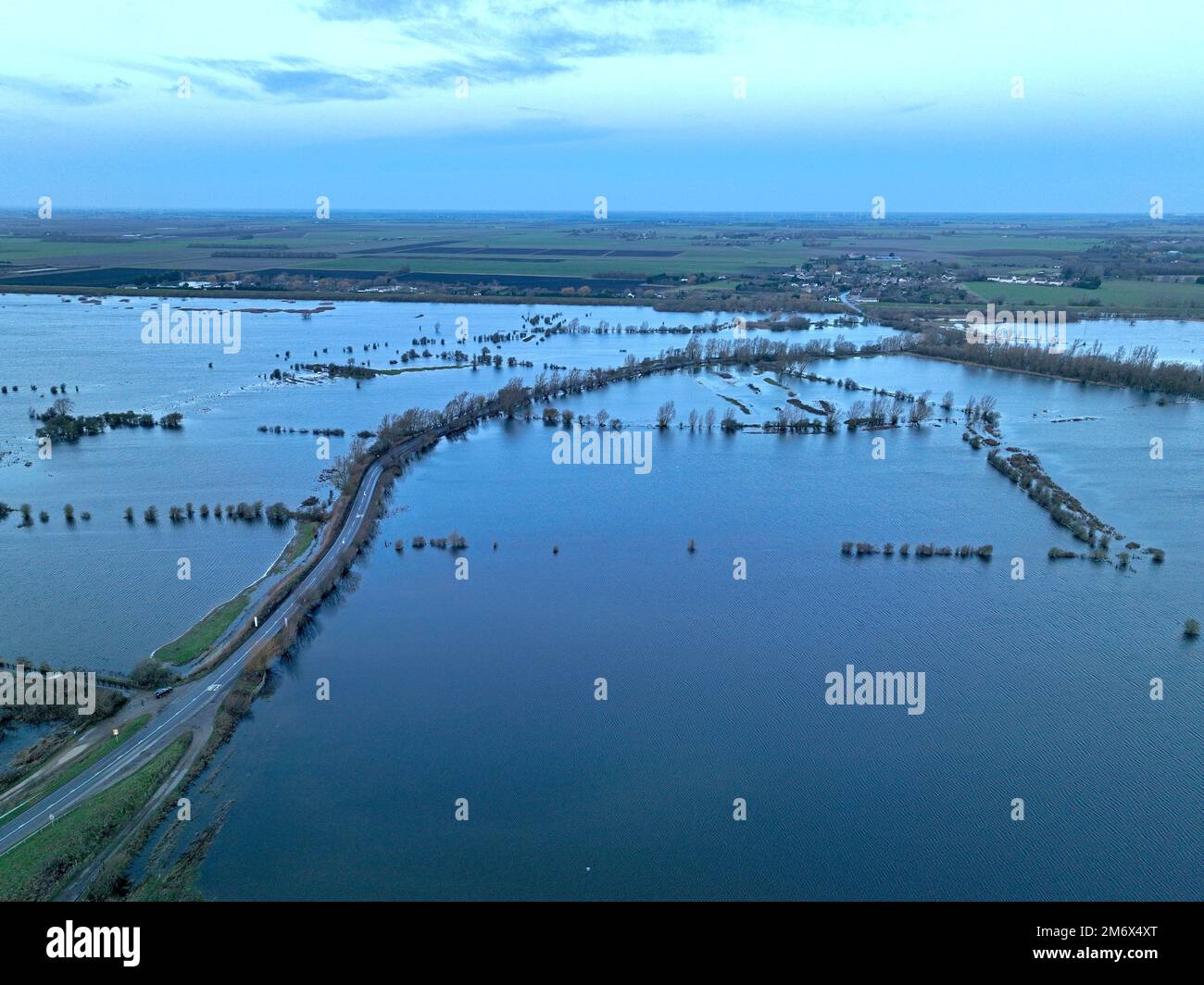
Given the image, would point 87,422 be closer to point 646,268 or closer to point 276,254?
point 646,268

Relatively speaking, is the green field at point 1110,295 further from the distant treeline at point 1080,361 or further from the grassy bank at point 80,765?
the grassy bank at point 80,765

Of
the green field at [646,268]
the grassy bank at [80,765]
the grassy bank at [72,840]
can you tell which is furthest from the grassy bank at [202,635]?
the green field at [646,268]

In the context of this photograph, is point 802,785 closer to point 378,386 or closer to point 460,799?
point 460,799

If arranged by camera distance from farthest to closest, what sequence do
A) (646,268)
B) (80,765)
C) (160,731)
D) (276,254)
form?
(276,254)
(646,268)
(160,731)
(80,765)

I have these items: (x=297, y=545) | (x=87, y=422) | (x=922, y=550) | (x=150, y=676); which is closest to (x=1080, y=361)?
(x=922, y=550)

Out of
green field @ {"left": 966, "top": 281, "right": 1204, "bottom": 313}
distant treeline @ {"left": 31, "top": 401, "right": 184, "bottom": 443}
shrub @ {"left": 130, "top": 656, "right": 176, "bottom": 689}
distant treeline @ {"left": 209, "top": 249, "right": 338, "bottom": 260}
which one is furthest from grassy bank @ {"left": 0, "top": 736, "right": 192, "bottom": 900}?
distant treeline @ {"left": 209, "top": 249, "right": 338, "bottom": 260}

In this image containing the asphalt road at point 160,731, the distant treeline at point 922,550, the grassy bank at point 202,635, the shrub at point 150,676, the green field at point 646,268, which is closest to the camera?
the asphalt road at point 160,731
